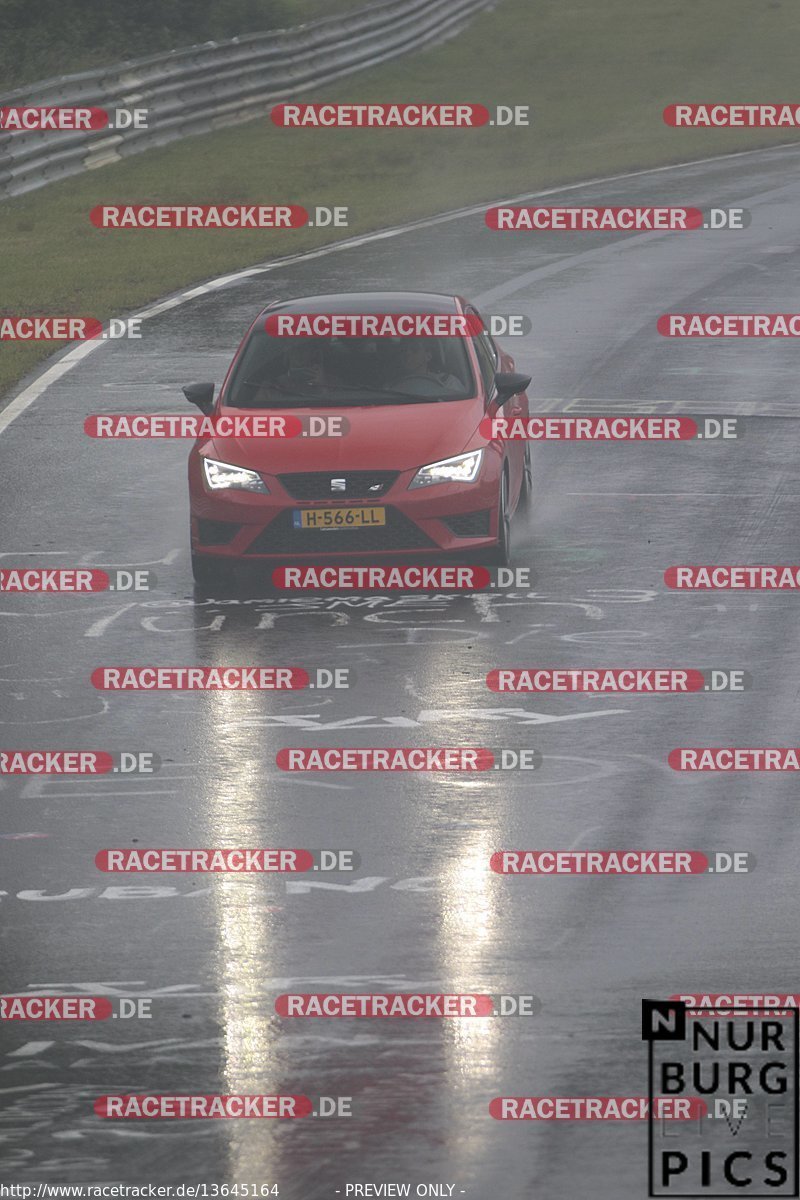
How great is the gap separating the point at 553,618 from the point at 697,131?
30585 mm

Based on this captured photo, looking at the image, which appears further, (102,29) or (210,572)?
(102,29)

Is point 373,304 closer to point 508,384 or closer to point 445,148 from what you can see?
point 508,384

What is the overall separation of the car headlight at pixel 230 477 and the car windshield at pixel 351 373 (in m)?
0.69

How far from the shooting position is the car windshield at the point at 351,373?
16.0m

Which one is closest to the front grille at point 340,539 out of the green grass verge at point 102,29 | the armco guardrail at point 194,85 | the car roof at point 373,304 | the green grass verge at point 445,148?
the car roof at point 373,304

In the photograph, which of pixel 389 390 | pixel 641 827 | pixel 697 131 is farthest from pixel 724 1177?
pixel 697 131

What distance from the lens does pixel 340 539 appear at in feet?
50.0

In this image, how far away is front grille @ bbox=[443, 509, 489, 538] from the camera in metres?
15.3

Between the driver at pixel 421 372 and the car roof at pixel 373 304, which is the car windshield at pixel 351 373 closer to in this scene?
the driver at pixel 421 372

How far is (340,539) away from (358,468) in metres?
0.45

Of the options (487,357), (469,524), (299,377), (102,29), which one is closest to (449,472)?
(469,524)

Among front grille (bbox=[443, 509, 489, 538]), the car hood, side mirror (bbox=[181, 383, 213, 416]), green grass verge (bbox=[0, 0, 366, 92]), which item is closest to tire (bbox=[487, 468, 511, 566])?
front grille (bbox=[443, 509, 489, 538])

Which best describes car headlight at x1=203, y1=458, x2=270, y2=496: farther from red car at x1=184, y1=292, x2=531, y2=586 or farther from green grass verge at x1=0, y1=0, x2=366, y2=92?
green grass verge at x1=0, y1=0, x2=366, y2=92

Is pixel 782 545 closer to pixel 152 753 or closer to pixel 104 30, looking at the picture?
pixel 152 753
